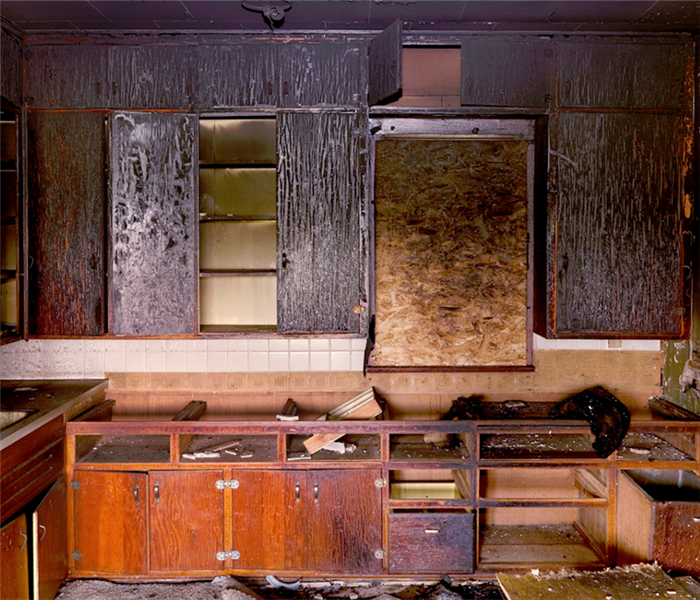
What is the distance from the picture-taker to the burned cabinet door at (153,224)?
8.25 ft

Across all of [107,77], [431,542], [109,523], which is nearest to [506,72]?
[107,77]

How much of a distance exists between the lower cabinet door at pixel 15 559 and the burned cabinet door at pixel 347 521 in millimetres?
1220

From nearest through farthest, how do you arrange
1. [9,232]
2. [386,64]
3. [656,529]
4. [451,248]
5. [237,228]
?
1. [656,529]
2. [386,64]
3. [451,248]
4. [9,232]
5. [237,228]

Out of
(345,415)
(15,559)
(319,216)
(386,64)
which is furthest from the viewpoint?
(319,216)

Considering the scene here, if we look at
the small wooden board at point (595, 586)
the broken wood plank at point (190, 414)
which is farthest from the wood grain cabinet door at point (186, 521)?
the small wooden board at point (595, 586)

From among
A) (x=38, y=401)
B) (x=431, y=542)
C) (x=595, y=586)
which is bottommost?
(x=431, y=542)

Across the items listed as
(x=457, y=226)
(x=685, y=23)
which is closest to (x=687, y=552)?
(x=457, y=226)

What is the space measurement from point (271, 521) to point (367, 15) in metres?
2.59

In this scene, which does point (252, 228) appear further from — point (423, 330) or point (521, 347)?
point (521, 347)

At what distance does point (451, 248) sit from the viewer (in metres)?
2.70

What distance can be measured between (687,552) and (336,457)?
64.8 inches

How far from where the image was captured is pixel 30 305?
101 inches

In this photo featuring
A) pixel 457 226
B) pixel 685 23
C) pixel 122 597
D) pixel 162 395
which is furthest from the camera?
pixel 162 395

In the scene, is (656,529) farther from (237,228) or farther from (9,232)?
(9,232)
